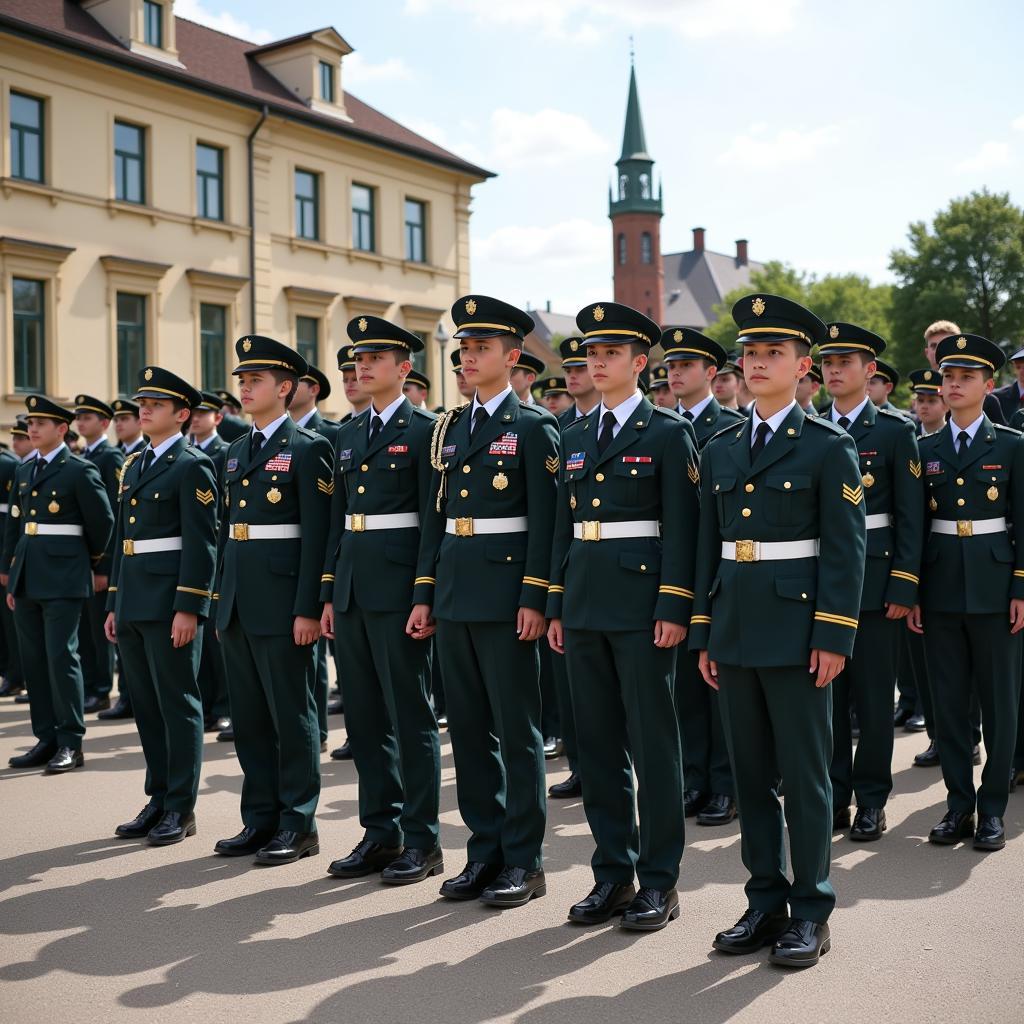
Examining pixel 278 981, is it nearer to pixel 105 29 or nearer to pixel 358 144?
pixel 105 29

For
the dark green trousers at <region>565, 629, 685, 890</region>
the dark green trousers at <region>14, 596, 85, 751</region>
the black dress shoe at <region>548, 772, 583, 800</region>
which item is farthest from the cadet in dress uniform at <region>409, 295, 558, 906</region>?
the dark green trousers at <region>14, 596, 85, 751</region>

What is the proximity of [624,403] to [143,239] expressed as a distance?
71.7 feet

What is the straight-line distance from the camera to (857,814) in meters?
6.39

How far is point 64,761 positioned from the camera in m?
8.11

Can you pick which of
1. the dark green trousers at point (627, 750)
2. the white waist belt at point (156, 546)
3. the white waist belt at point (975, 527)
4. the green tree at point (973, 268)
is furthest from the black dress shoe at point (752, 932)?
A: the green tree at point (973, 268)

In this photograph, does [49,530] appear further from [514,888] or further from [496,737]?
[514,888]

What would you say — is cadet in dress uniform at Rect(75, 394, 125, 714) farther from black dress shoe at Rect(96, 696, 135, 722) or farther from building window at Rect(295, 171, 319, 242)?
building window at Rect(295, 171, 319, 242)

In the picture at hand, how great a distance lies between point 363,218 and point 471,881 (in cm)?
2675

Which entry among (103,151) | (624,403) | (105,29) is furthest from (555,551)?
(105,29)

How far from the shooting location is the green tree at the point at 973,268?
4844cm

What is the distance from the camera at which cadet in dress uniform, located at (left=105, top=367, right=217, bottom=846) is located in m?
6.57

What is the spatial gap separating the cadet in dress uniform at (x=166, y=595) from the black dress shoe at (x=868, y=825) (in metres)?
3.49

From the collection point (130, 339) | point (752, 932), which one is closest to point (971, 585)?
point (752, 932)

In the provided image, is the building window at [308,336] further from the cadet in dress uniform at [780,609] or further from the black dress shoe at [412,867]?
the cadet in dress uniform at [780,609]
